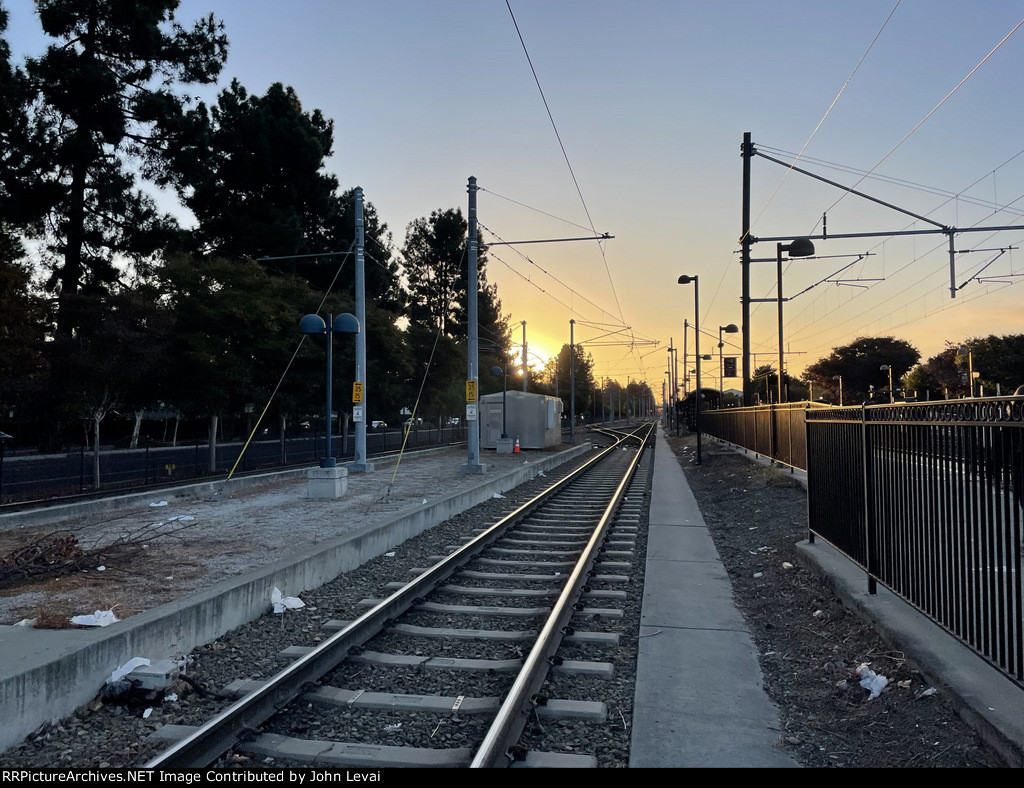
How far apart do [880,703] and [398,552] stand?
718 centimetres

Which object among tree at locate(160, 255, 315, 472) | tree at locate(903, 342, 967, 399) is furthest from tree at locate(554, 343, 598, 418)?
tree at locate(160, 255, 315, 472)

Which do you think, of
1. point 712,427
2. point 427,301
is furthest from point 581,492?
point 427,301

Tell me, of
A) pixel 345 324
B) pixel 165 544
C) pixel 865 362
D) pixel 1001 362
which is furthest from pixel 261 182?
pixel 865 362

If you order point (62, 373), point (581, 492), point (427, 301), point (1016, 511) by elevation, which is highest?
point (427, 301)

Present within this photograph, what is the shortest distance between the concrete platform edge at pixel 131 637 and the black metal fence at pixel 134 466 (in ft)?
28.6

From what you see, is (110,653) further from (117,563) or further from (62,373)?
(62,373)

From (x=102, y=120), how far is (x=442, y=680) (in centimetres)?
2900

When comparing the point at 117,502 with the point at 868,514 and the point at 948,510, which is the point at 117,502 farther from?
the point at 948,510

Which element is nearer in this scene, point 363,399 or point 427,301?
point 363,399

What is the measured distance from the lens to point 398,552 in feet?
35.4

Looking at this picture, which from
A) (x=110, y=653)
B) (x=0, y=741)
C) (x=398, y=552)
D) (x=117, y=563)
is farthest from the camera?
(x=398, y=552)

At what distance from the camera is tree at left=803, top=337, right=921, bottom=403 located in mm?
74625

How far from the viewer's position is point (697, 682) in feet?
18.1

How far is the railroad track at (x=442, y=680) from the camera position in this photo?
4.24 metres
